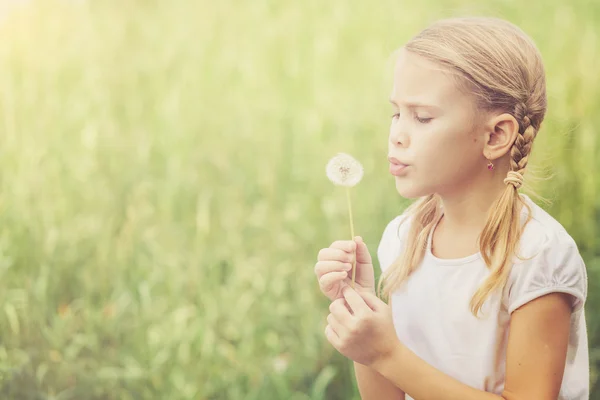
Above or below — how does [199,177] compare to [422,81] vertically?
below

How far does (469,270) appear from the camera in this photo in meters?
1.06

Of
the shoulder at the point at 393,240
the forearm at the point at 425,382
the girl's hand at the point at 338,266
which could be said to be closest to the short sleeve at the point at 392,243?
the shoulder at the point at 393,240

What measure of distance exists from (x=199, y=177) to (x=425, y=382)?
0.85 m

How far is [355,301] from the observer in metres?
1.04

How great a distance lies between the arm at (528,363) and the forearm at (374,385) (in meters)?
0.14

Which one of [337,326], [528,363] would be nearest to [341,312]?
[337,326]

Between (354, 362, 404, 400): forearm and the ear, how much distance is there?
0.38 m

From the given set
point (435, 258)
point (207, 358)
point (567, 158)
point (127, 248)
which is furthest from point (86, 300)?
point (567, 158)

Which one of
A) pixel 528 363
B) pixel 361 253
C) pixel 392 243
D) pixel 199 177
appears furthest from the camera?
pixel 199 177

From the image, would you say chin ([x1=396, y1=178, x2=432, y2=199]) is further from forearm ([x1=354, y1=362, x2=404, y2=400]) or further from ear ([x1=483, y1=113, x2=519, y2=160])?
forearm ([x1=354, y1=362, x2=404, y2=400])

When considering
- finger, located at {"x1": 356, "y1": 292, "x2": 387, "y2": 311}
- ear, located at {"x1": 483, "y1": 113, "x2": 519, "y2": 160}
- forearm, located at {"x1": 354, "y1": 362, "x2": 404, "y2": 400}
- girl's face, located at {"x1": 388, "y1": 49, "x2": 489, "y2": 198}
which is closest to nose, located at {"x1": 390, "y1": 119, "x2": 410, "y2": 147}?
girl's face, located at {"x1": 388, "y1": 49, "x2": 489, "y2": 198}

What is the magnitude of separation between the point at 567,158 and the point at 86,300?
42.3 inches

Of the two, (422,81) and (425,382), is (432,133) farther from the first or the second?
(425,382)

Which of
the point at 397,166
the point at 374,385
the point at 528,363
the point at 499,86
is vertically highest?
the point at 499,86
